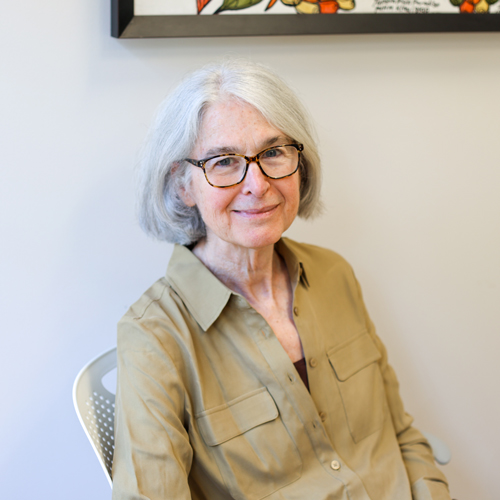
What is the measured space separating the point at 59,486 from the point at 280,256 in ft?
3.02

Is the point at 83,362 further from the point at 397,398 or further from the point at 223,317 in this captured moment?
the point at 397,398

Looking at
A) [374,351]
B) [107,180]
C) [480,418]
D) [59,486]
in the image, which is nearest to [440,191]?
[374,351]

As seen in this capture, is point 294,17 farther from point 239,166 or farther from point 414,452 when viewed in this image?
point 414,452

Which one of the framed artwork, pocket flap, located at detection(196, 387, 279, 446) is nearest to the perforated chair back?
pocket flap, located at detection(196, 387, 279, 446)

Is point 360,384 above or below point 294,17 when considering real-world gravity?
below

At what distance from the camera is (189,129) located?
1.12 metres

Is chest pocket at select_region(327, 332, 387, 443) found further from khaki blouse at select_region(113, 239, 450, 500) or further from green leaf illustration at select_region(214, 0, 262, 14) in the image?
green leaf illustration at select_region(214, 0, 262, 14)

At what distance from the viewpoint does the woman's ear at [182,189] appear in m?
1.22

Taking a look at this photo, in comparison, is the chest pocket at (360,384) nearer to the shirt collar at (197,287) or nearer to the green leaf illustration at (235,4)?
the shirt collar at (197,287)

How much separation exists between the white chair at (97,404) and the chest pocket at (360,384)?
22.0 inches

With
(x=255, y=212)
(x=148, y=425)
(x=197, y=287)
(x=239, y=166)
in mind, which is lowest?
(x=148, y=425)

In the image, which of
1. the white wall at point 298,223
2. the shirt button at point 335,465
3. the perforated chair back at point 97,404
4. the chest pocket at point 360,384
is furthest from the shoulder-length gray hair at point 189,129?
the shirt button at point 335,465

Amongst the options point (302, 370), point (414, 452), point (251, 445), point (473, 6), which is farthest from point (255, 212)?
point (473, 6)

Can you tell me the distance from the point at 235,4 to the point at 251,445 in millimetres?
1110
